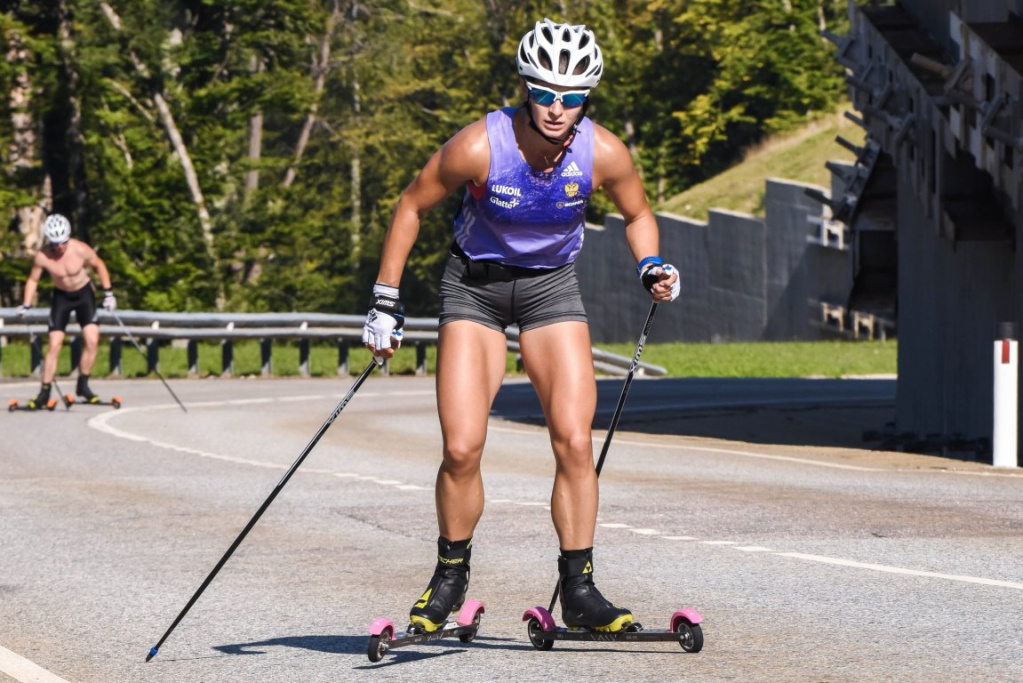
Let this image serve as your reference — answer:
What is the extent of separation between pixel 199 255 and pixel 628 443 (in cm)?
2879

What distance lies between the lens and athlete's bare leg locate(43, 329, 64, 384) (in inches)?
845

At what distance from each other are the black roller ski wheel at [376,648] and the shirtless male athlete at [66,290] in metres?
14.7

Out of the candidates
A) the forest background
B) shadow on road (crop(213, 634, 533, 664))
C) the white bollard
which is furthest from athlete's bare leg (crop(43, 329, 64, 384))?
the forest background

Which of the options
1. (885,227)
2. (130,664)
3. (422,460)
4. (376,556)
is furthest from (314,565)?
(885,227)

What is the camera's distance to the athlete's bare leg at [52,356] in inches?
845

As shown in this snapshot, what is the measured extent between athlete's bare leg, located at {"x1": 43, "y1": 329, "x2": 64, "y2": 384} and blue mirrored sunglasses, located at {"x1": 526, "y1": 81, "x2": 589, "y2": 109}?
15.1 meters

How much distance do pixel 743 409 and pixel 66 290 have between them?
7.89 m

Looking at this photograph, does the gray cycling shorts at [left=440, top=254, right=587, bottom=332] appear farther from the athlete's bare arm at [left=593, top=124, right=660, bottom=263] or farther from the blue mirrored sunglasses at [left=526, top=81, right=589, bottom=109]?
→ the blue mirrored sunglasses at [left=526, top=81, right=589, bottom=109]

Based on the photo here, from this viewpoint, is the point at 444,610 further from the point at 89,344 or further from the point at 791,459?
the point at 89,344

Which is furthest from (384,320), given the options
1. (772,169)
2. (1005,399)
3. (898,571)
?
(772,169)

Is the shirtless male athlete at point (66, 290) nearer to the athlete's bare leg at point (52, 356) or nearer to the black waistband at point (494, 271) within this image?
the athlete's bare leg at point (52, 356)

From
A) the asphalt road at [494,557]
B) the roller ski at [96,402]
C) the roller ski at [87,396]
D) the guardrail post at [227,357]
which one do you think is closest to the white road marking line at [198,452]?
the asphalt road at [494,557]

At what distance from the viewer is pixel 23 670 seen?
6.94 m

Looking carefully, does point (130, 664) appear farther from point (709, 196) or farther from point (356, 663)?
point (709, 196)
